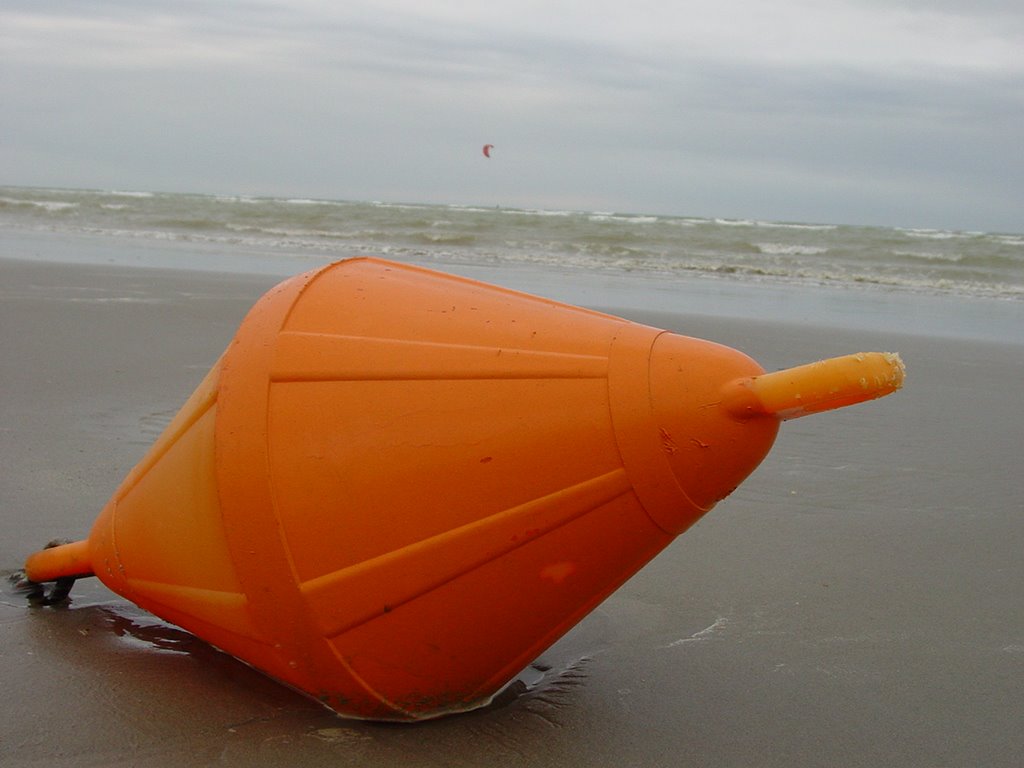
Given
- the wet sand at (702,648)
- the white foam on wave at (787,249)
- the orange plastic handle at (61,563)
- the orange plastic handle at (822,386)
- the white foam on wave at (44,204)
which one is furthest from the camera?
the white foam on wave at (44,204)

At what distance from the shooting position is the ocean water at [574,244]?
1628cm

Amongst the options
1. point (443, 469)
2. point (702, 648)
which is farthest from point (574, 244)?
point (443, 469)

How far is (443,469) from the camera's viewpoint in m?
1.75

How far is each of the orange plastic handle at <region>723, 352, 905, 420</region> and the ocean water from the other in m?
12.5

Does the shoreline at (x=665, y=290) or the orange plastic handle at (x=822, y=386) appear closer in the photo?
the orange plastic handle at (x=822, y=386)

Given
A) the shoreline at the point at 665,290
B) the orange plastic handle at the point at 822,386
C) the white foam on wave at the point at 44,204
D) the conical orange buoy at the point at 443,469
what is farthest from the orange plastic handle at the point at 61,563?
the white foam on wave at the point at 44,204

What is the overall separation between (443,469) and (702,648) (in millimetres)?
982

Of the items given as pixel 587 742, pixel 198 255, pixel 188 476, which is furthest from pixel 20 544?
pixel 198 255

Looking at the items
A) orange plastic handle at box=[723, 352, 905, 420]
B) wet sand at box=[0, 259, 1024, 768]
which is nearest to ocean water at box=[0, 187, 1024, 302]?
wet sand at box=[0, 259, 1024, 768]

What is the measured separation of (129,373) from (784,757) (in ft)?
13.9

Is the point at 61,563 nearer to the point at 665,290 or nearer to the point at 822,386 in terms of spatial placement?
the point at 822,386

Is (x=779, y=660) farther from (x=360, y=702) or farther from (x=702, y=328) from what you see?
(x=702, y=328)

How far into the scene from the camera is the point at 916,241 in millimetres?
25156

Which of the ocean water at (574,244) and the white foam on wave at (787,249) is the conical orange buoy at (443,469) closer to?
the ocean water at (574,244)
